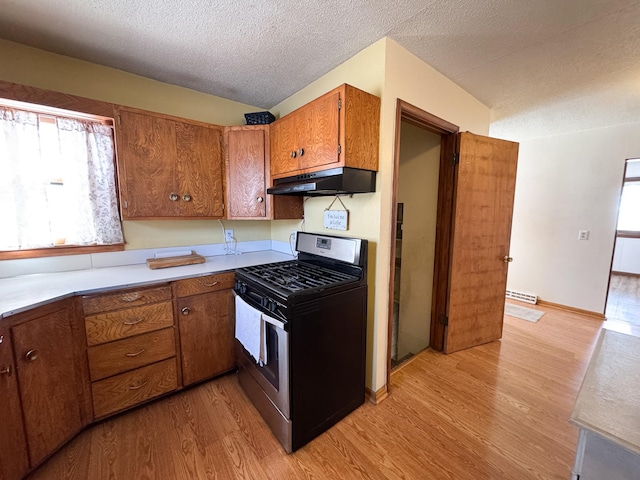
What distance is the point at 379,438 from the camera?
1.52 meters

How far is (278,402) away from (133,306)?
1092 mm

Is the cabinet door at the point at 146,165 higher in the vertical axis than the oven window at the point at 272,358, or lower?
higher

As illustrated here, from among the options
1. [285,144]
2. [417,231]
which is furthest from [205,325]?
[417,231]

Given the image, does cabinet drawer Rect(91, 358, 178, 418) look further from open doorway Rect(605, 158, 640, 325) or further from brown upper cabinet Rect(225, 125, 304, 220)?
open doorway Rect(605, 158, 640, 325)

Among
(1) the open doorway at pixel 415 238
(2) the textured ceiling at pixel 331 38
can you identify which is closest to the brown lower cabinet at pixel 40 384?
(2) the textured ceiling at pixel 331 38

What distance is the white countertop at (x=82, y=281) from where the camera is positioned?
1284mm

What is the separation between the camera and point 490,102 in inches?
97.6

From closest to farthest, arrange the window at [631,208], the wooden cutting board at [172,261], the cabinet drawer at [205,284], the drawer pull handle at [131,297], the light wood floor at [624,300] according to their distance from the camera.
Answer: the drawer pull handle at [131,297]
the cabinet drawer at [205,284]
the wooden cutting board at [172,261]
the light wood floor at [624,300]
the window at [631,208]

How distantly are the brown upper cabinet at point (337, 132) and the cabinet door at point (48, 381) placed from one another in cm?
167

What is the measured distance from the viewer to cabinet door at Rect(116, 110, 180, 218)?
180 cm

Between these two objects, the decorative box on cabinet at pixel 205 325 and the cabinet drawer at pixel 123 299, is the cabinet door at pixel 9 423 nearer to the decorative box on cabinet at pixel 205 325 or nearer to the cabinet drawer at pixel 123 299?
the cabinet drawer at pixel 123 299

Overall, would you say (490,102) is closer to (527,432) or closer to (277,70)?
(277,70)

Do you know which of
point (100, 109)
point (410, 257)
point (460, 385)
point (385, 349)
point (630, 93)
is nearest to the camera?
point (100, 109)

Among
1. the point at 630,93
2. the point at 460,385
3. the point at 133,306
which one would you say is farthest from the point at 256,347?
the point at 630,93
